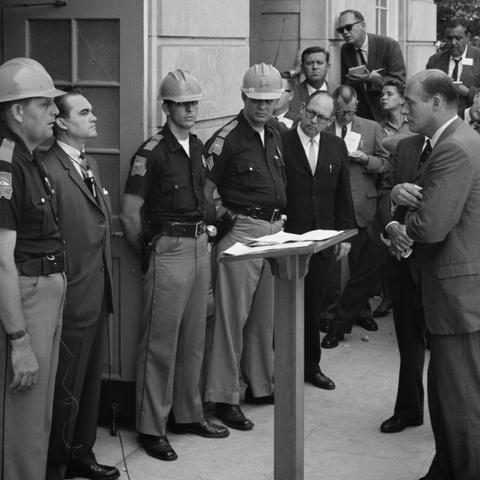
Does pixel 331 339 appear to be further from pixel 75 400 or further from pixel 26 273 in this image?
pixel 26 273

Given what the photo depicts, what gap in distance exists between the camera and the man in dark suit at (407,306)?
6.46 m

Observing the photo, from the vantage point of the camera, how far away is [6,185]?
15.6 feet

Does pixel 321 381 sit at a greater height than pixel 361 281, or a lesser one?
lesser

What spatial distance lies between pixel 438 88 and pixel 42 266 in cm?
225

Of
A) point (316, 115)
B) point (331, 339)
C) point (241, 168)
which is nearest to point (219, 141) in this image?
point (241, 168)

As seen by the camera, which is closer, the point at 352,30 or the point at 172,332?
the point at 172,332

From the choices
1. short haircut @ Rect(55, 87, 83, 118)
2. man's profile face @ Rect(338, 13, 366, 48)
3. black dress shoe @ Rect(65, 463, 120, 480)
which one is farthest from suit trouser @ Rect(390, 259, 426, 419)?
man's profile face @ Rect(338, 13, 366, 48)

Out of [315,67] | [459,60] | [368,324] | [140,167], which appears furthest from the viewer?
[459,60]

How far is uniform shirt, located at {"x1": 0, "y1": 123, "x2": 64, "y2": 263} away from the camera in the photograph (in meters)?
4.78

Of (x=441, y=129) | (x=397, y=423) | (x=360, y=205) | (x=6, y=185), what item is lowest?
(x=397, y=423)

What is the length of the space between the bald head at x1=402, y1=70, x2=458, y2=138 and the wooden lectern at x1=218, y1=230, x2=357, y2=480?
1124 mm

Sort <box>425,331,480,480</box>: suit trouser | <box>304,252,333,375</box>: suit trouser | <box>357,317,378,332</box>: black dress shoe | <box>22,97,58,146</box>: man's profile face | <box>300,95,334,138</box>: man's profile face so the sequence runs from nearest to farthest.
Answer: <box>22,97,58,146</box>: man's profile face < <box>425,331,480,480</box>: suit trouser < <box>300,95,334,138</box>: man's profile face < <box>304,252,333,375</box>: suit trouser < <box>357,317,378,332</box>: black dress shoe

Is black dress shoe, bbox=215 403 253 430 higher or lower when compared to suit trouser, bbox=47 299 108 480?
lower

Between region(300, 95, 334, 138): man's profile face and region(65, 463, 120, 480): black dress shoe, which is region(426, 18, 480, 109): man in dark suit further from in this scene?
region(65, 463, 120, 480): black dress shoe
